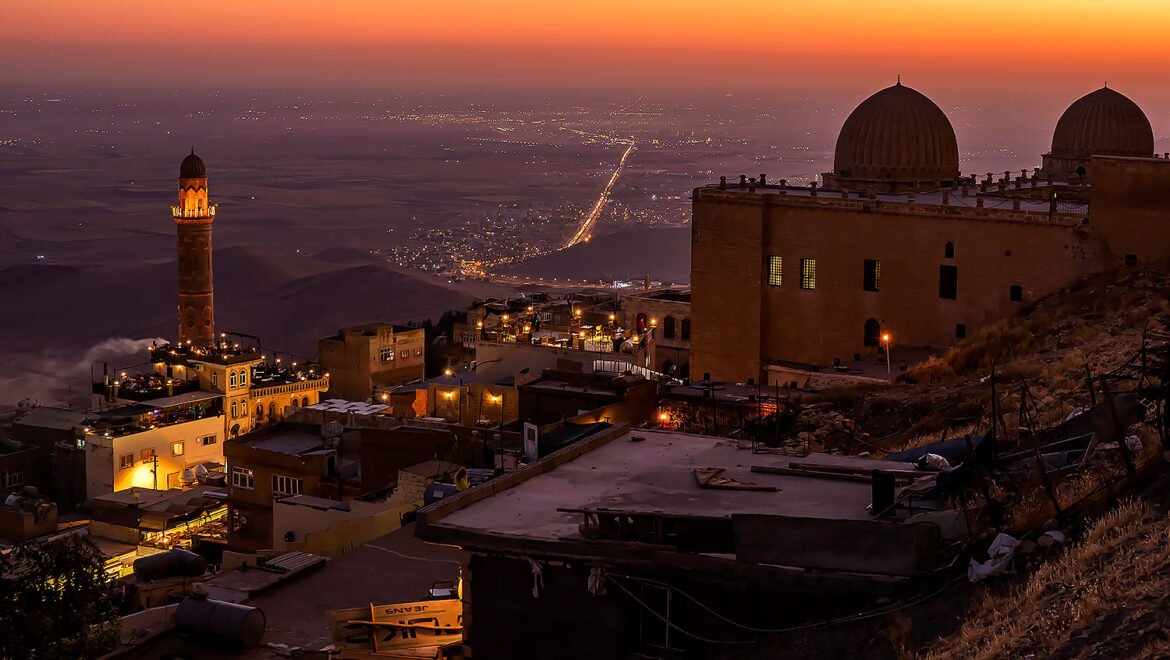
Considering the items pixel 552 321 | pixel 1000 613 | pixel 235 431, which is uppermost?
pixel 1000 613

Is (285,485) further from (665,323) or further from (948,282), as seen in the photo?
(665,323)

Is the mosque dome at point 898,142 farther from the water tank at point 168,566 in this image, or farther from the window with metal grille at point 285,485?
the water tank at point 168,566

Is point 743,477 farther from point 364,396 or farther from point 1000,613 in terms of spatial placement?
point 364,396

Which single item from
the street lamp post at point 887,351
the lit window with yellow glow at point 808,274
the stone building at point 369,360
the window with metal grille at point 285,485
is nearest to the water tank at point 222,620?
the window with metal grille at point 285,485

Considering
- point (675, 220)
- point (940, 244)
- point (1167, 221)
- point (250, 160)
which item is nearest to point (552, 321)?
point (940, 244)

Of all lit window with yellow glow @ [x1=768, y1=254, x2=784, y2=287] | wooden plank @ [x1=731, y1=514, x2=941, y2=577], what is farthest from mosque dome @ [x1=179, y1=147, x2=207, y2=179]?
wooden plank @ [x1=731, y1=514, x2=941, y2=577]

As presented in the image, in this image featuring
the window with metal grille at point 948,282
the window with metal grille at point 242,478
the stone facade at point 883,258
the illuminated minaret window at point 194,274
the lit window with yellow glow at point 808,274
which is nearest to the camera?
the window with metal grille at point 242,478
